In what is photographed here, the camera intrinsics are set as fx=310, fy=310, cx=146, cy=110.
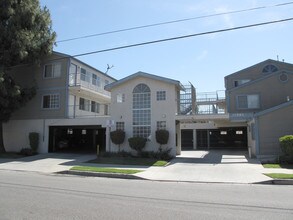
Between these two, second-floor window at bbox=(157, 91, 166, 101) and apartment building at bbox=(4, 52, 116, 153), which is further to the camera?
apartment building at bbox=(4, 52, 116, 153)

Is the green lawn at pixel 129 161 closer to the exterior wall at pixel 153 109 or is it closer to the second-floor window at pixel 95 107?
the exterior wall at pixel 153 109

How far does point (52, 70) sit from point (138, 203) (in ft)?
76.2

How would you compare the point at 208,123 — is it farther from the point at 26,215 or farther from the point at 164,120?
the point at 26,215

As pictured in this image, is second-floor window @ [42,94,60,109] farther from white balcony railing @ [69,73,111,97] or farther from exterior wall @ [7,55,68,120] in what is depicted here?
white balcony railing @ [69,73,111,97]

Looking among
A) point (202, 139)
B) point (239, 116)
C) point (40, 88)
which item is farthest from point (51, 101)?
point (202, 139)

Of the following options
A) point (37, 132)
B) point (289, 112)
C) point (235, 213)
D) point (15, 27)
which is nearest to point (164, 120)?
point (289, 112)

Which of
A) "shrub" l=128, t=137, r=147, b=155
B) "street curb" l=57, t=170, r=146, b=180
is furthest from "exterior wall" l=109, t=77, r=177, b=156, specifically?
"street curb" l=57, t=170, r=146, b=180

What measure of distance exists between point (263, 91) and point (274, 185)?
54.6 ft

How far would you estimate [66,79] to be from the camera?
27.6 m

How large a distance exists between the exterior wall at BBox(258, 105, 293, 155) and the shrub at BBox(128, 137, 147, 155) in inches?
324

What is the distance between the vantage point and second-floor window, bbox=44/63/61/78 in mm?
28438

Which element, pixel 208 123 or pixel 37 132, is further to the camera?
pixel 208 123

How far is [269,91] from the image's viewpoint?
27094mm

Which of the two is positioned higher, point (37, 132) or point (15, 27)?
point (15, 27)
